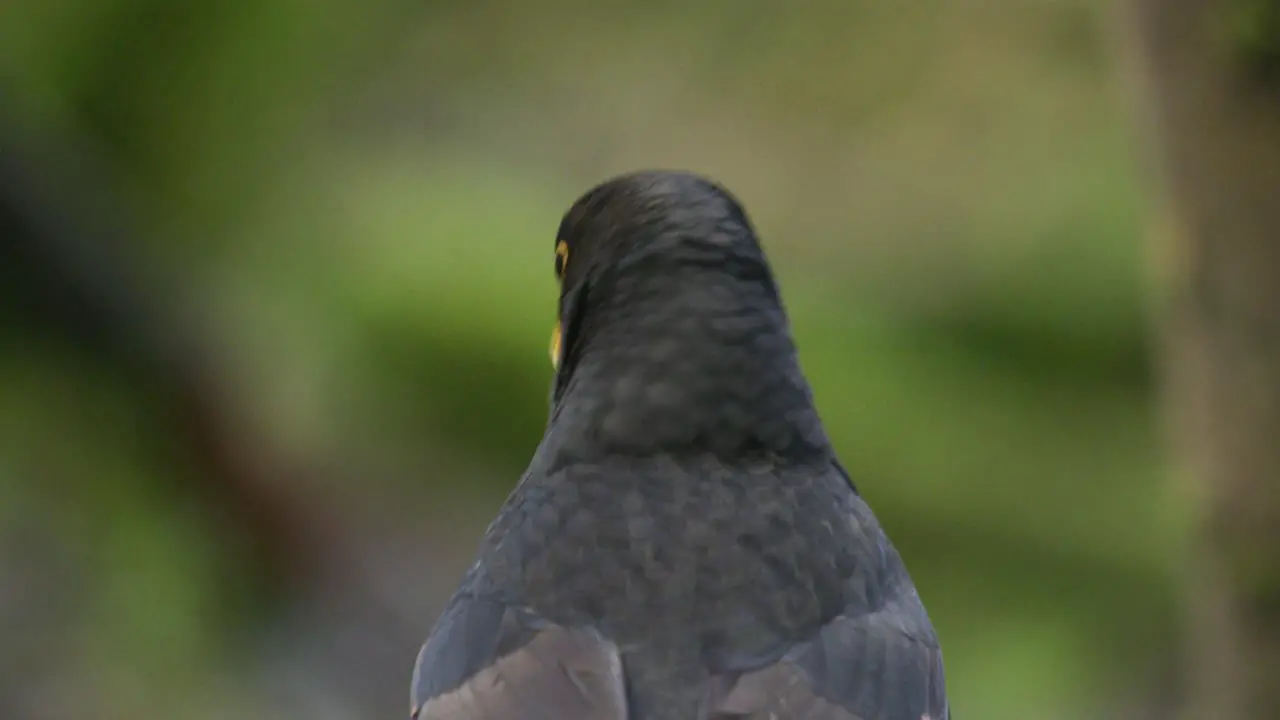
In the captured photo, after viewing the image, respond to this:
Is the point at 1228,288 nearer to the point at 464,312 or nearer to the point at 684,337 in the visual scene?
the point at 684,337

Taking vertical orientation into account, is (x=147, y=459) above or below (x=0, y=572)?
above

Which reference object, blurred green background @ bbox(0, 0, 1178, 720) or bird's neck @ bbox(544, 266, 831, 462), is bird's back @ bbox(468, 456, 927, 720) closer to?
bird's neck @ bbox(544, 266, 831, 462)

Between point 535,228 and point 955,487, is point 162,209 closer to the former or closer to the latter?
point 535,228

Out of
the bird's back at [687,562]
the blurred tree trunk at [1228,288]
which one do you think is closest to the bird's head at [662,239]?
the bird's back at [687,562]

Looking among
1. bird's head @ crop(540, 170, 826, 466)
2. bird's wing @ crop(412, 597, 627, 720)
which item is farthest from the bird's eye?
bird's wing @ crop(412, 597, 627, 720)

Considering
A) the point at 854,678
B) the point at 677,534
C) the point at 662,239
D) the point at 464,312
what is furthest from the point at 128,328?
the point at 854,678

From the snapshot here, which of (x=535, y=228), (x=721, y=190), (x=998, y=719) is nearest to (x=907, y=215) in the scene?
(x=535, y=228)

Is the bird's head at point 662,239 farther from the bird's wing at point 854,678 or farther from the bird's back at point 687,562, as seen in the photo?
the bird's wing at point 854,678
